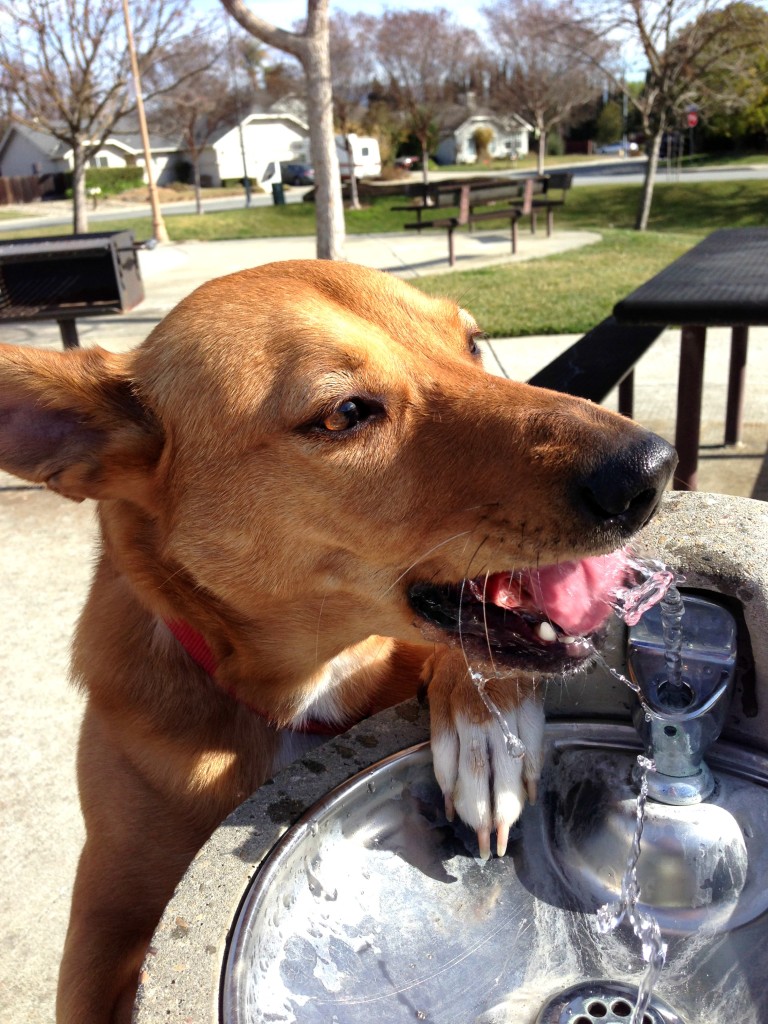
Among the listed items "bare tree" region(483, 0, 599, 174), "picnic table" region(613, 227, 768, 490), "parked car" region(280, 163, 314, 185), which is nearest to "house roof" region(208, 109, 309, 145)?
"parked car" region(280, 163, 314, 185)

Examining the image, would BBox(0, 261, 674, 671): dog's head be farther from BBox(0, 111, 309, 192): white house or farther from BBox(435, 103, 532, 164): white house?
BBox(435, 103, 532, 164): white house

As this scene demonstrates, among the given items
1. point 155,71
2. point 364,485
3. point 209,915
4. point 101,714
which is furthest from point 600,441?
point 155,71

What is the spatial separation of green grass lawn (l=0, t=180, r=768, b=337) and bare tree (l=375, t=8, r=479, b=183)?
13.5m

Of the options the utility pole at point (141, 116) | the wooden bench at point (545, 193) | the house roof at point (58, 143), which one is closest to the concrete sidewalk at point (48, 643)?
the wooden bench at point (545, 193)

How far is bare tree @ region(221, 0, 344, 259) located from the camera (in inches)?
372

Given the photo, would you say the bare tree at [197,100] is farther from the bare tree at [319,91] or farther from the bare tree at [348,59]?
the bare tree at [319,91]

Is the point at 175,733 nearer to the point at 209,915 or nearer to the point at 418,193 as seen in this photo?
the point at 209,915

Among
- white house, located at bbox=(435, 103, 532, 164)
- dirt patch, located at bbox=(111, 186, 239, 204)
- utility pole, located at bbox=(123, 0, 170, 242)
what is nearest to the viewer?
utility pole, located at bbox=(123, 0, 170, 242)

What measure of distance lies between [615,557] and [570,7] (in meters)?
25.6

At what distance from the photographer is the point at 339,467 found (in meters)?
1.96

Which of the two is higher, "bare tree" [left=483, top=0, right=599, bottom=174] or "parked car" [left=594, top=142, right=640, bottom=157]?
"bare tree" [left=483, top=0, right=599, bottom=174]

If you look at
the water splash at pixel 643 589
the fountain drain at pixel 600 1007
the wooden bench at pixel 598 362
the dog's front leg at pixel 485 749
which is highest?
the water splash at pixel 643 589

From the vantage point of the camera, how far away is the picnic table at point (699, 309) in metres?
3.89

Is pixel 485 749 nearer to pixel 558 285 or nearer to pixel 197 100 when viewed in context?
pixel 558 285
